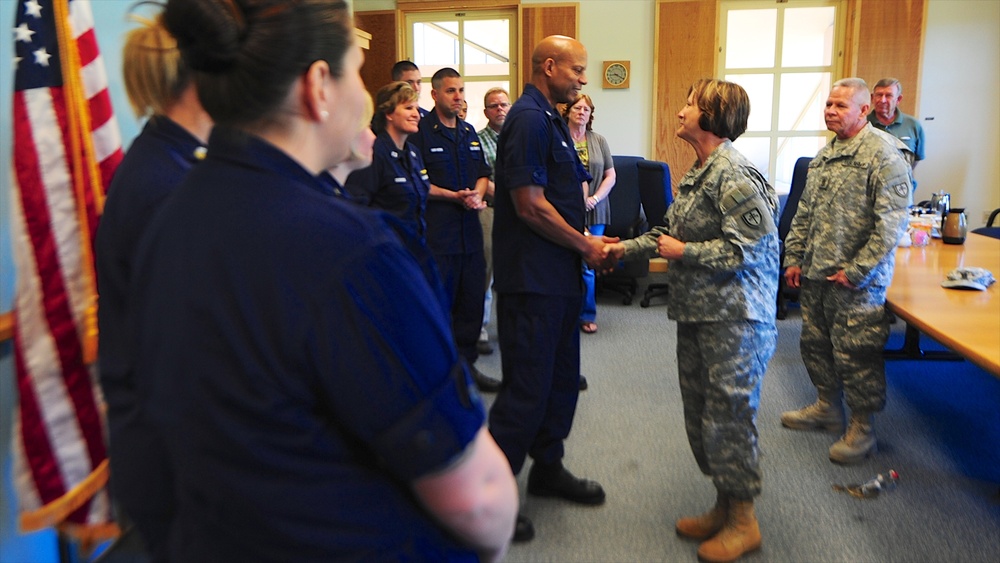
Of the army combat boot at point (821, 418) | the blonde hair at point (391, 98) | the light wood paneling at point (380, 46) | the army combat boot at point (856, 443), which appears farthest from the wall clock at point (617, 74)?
the army combat boot at point (856, 443)

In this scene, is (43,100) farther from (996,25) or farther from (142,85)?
(996,25)

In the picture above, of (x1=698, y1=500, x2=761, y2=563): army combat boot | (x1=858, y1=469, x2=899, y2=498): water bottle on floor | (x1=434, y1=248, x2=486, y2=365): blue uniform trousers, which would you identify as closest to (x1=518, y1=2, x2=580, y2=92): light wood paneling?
(x1=434, y1=248, x2=486, y2=365): blue uniform trousers

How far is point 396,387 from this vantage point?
0.69 metres

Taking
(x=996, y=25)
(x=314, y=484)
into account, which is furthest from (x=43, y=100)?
(x=996, y=25)

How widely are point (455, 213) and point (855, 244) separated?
1848 millimetres

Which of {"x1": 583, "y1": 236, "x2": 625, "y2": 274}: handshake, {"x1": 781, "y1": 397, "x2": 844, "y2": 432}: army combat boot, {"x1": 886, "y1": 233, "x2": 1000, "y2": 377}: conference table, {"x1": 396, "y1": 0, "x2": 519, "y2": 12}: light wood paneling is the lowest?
{"x1": 781, "y1": 397, "x2": 844, "y2": 432}: army combat boot

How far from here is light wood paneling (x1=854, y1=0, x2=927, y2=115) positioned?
636cm

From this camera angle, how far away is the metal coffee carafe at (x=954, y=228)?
3.93m

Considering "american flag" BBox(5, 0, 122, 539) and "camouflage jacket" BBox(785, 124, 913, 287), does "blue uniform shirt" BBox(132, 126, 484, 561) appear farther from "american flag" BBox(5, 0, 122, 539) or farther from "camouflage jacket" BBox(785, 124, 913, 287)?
"camouflage jacket" BBox(785, 124, 913, 287)

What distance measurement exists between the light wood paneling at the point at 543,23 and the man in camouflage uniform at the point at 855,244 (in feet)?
14.0

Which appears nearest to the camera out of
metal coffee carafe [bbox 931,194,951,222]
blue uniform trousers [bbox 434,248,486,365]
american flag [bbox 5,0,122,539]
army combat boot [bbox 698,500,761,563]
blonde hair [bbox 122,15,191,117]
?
blonde hair [bbox 122,15,191,117]

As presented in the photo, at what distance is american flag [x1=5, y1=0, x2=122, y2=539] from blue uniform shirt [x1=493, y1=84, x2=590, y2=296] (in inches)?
45.8

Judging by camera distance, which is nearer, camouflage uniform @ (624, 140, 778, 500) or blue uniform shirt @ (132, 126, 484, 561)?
blue uniform shirt @ (132, 126, 484, 561)

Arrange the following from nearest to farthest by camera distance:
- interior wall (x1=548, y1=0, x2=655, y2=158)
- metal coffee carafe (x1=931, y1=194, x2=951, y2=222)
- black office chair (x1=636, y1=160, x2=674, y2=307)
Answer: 1. metal coffee carafe (x1=931, y1=194, x2=951, y2=222)
2. black office chair (x1=636, y1=160, x2=674, y2=307)
3. interior wall (x1=548, y1=0, x2=655, y2=158)
